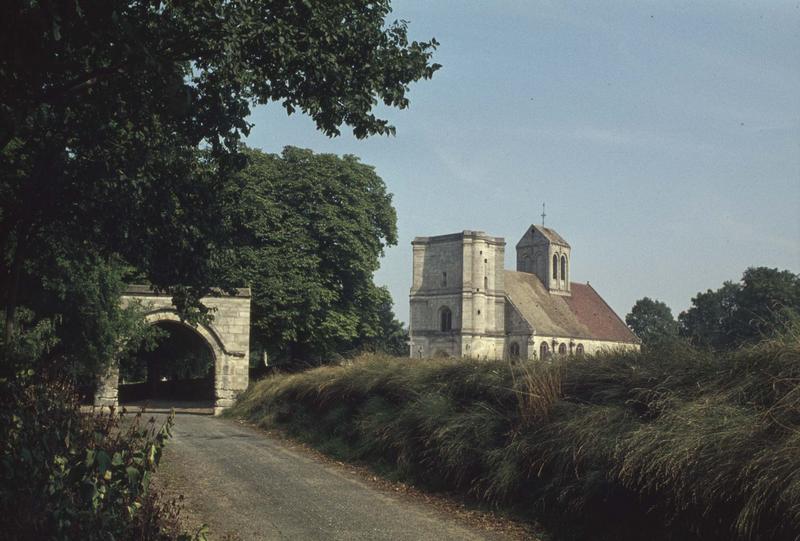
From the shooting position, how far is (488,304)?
83250mm

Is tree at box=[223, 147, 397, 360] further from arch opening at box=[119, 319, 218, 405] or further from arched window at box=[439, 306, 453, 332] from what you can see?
arched window at box=[439, 306, 453, 332]

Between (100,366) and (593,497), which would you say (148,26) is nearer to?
(593,497)

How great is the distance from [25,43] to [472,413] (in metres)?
8.10

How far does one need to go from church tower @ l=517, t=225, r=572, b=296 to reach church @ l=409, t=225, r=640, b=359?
119mm

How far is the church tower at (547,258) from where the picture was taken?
91.5 m

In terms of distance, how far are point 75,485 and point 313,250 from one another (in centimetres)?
3382

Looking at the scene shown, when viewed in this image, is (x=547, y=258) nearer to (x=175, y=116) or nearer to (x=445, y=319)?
(x=445, y=319)

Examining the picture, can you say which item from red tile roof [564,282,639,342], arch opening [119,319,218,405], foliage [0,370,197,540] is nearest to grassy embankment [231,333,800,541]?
foliage [0,370,197,540]

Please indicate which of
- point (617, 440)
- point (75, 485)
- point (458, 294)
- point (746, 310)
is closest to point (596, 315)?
point (458, 294)

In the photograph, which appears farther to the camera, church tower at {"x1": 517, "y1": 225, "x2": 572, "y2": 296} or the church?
church tower at {"x1": 517, "y1": 225, "x2": 572, "y2": 296}

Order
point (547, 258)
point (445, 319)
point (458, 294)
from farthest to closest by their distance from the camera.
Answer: point (547, 258) → point (445, 319) → point (458, 294)

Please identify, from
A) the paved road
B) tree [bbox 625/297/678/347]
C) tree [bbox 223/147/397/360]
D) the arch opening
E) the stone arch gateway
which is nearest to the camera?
the paved road

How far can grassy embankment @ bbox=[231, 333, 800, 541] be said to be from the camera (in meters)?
7.28

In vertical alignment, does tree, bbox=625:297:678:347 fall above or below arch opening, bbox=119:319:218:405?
above
